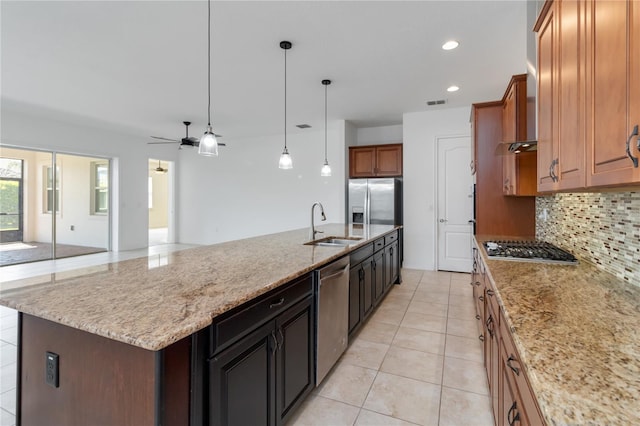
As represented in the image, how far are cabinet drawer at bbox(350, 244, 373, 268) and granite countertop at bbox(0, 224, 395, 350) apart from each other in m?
0.45

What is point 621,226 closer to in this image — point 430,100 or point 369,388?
point 369,388

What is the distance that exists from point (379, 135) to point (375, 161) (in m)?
0.89

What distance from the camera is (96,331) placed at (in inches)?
38.2

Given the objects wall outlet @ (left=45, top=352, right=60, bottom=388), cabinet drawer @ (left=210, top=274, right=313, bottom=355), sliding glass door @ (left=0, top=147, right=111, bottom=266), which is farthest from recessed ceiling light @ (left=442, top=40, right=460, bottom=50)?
sliding glass door @ (left=0, top=147, right=111, bottom=266)

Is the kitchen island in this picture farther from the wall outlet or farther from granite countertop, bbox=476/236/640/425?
granite countertop, bbox=476/236/640/425

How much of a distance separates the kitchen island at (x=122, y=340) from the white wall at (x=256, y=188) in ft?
15.6

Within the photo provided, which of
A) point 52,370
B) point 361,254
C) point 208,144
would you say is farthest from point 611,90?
point 208,144

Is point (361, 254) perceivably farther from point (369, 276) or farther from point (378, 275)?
point (378, 275)

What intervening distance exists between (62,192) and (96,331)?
761 cm

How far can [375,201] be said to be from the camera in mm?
5504

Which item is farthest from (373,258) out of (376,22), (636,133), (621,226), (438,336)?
(636,133)

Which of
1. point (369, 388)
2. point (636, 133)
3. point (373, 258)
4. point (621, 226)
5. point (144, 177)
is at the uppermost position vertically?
point (144, 177)

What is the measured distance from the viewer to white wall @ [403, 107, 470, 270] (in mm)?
5332

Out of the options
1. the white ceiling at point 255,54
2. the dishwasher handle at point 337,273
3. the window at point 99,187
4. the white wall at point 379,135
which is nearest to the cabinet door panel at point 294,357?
the dishwasher handle at point 337,273
